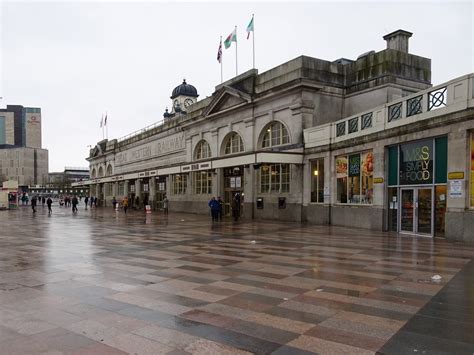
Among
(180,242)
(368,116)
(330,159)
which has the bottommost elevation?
(180,242)

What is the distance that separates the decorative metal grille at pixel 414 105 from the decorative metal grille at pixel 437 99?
1.72ft

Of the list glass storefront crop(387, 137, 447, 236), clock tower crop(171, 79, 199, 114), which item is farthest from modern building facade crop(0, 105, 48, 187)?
glass storefront crop(387, 137, 447, 236)

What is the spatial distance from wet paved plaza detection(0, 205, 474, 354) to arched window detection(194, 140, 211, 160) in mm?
25476

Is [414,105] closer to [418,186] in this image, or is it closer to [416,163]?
[416,163]

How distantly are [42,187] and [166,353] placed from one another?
159114mm

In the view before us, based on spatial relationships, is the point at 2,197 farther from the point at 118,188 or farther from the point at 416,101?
the point at 416,101

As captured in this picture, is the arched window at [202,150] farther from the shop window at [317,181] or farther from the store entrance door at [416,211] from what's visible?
the store entrance door at [416,211]

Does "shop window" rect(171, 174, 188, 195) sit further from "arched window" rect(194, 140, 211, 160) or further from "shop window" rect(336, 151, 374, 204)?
"shop window" rect(336, 151, 374, 204)

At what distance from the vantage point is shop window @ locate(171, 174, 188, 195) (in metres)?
41.0

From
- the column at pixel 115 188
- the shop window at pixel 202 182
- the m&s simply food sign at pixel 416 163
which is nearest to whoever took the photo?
the m&s simply food sign at pixel 416 163

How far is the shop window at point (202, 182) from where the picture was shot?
36.7 meters

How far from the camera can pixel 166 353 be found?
15.4 feet

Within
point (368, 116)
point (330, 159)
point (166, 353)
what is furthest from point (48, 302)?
point (330, 159)

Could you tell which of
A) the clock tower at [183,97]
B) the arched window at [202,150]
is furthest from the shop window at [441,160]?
the clock tower at [183,97]
